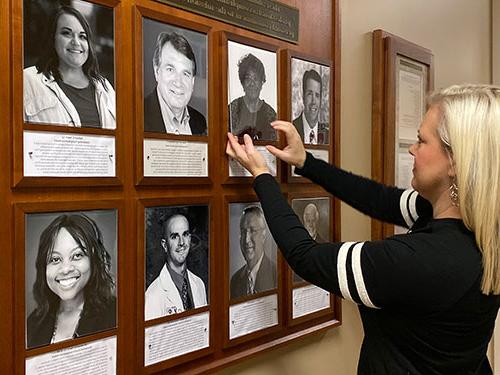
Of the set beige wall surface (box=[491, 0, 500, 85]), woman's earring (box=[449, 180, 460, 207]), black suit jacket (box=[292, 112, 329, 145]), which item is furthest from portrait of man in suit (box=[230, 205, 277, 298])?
beige wall surface (box=[491, 0, 500, 85])

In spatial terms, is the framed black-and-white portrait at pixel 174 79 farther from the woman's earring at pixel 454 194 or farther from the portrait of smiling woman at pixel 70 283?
the woman's earring at pixel 454 194

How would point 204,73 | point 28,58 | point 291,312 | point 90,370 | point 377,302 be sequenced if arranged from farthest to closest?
point 291,312 → point 204,73 → point 377,302 → point 90,370 → point 28,58

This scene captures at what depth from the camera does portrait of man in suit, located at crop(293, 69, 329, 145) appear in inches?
62.1

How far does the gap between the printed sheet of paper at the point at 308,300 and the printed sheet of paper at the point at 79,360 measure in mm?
620

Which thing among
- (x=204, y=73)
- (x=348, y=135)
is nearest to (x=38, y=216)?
(x=204, y=73)

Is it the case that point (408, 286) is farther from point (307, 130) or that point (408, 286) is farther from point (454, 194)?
point (307, 130)

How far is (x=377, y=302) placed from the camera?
116cm

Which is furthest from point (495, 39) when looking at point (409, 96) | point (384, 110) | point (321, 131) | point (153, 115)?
point (153, 115)

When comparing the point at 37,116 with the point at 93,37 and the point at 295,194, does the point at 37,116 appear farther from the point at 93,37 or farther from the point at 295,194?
the point at 295,194

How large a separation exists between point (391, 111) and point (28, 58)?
130cm

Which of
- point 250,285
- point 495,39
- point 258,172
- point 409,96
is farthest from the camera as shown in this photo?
point 495,39

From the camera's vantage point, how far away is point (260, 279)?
1480mm

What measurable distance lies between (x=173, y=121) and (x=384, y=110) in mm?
934

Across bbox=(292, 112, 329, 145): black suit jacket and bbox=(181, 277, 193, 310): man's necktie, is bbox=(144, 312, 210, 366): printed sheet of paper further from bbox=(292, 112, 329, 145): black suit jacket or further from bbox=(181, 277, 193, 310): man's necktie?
bbox=(292, 112, 329, 145): black suit jacket
